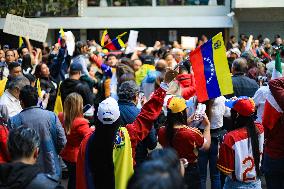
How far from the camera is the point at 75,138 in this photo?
684 cm

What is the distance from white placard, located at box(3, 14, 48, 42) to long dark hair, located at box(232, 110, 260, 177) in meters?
9.27

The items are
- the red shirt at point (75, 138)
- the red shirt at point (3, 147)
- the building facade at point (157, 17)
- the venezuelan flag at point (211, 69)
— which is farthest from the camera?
the building facade at point (157, 17)

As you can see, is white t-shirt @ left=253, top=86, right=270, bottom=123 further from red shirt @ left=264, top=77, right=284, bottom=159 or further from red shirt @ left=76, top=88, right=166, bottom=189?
red shirt @ left=76, top=88, right=166, bottom=189

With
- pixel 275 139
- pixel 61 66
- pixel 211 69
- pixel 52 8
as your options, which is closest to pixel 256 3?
pixel 52 8

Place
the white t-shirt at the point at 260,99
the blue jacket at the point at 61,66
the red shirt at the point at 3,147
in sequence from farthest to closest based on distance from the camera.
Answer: the blue jacket at the point at 61,66 → the white t-shirt at the point at 260,99 → the red shirt at the point at 3,147

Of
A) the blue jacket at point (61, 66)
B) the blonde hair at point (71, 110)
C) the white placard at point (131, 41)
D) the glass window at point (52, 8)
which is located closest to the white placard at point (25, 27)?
the blue jacket at point (61, 66)

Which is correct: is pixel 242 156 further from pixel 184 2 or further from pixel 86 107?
pixel 184 2

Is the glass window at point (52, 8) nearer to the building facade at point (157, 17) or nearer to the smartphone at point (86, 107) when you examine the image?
the building facade at point (157, 17)

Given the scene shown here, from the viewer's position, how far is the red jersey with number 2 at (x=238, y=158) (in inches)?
226

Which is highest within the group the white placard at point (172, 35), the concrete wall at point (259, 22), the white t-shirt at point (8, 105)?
the white t-shirt at point (8, 105)

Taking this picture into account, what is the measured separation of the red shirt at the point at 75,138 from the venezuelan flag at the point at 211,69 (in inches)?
53.2

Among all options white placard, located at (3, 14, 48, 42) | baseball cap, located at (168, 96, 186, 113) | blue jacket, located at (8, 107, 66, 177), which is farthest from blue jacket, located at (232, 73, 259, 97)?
white placard, located at (3, 14, 48, 42)

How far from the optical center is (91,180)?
5203 mm

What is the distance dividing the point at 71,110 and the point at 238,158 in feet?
7.33
